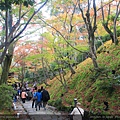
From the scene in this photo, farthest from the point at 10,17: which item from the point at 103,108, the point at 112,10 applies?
the point at 112,10

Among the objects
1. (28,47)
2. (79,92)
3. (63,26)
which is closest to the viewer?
(79,92)

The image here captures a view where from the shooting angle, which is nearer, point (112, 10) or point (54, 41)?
point (54, 41)

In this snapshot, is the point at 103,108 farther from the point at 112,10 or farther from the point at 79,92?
the point at 112,10

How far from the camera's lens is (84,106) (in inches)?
396

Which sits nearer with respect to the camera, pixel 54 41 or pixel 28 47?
pixel 54 41

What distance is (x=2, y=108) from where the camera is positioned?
922 cm

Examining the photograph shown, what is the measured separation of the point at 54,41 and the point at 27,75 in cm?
2844

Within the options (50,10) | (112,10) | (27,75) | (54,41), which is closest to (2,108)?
(54,41)

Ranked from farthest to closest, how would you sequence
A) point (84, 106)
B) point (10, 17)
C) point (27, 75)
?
point (27, 75) → point (10, 17) → point (84, 106)

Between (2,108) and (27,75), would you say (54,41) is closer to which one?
(2,108)

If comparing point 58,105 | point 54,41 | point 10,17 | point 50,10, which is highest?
point 50,10

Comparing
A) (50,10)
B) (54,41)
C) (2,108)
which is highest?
(50,10)

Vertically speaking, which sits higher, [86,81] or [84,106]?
[86,81]

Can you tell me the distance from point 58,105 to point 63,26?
7.39 metres
